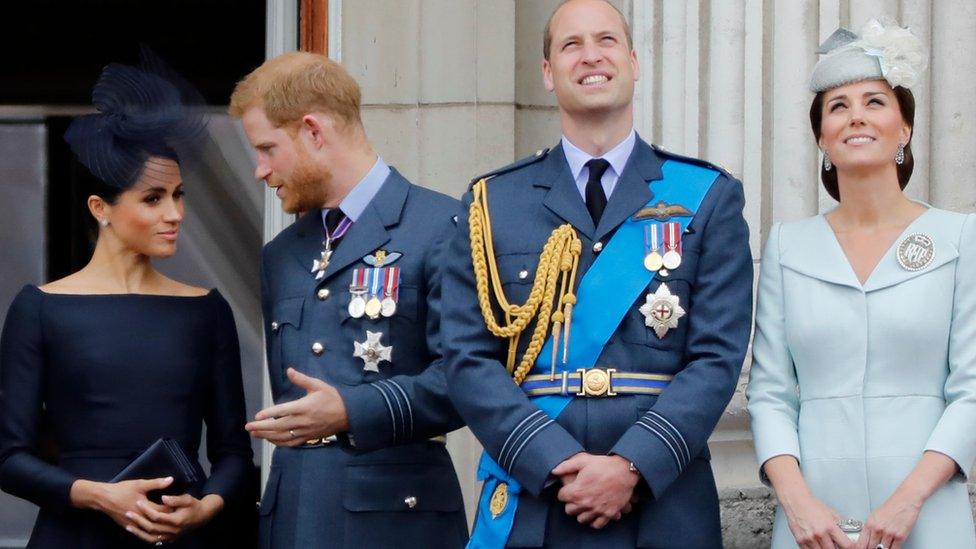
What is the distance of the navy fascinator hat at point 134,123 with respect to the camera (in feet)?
16.0

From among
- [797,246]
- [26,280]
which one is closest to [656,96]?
[797,246]

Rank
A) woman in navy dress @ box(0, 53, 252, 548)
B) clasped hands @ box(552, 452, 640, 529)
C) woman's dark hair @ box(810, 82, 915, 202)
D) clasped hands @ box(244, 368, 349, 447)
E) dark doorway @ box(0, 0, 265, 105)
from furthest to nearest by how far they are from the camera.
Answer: dark doorway @ box(0, 0, 265, 105)
woman in navy dress @ box(0, 53, 252, 548)
clasped hands @ box(244, 368, 349, 447)
woman's dark hair @ box(810, 82, 915, 202)
clasped hands @ box(552, 452, 640, 529)

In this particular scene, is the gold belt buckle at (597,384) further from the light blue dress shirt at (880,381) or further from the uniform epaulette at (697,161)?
the uniform epaulette at (697,161)

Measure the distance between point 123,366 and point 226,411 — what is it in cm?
29

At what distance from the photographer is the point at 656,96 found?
5.55 metres

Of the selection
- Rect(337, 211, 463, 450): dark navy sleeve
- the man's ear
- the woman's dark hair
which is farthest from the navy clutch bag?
the woman's dark hair

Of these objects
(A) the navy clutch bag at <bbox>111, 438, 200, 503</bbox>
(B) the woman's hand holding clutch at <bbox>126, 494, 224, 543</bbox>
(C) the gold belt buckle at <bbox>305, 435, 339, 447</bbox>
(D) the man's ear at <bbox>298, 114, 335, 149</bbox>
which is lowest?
(B) the woman's hand holding clutch at <bbox>126, 494, 224, 543</bbox>

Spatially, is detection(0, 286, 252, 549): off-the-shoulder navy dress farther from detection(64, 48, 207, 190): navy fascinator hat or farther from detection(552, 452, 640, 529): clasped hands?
detection(552, 452, 640, 529): clasped hands

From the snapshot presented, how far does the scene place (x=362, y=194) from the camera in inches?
186

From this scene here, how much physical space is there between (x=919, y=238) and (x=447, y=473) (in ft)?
4.12

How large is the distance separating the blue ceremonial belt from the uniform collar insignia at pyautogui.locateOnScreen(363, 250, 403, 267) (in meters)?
0.64

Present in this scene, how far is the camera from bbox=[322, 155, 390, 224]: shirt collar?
4.71 meters

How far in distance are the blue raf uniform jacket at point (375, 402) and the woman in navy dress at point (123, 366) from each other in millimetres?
234

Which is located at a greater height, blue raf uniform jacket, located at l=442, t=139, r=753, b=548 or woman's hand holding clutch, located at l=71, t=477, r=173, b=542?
blue raf uniform jacket, located at l=442, t=139, r=753, b=548
